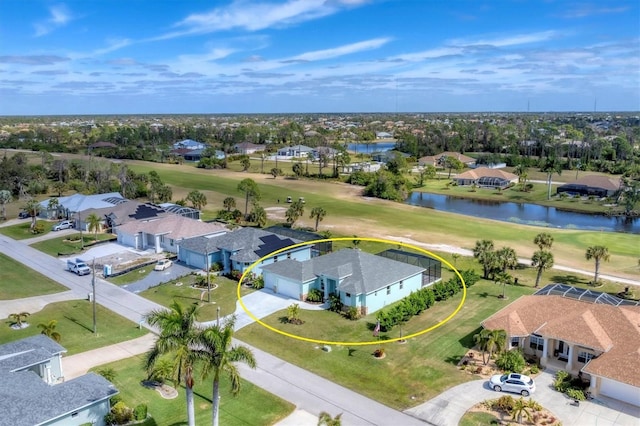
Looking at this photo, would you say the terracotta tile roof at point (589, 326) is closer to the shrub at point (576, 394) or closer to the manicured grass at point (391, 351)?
the shrub at point (576, 394)

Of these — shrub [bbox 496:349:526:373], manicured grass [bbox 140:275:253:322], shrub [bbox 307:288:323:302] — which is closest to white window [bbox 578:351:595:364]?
shrub [bbox 496:349:526:373]

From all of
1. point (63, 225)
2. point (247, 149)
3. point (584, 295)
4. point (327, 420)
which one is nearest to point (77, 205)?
point (63, 225)

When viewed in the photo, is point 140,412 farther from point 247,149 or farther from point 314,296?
point 247,149

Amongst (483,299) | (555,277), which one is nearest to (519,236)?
(555,277)

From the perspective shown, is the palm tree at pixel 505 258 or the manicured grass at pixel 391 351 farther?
the palm tree at pixel 505 258

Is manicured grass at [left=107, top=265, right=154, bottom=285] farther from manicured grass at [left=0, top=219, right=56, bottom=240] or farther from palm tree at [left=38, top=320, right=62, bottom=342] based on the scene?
manicured grass at [left=0, top=219, right=56, bottom=240]

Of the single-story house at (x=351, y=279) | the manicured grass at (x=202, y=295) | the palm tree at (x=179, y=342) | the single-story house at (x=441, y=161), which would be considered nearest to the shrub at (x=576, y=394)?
the single-story house at (x=351, y=279)
